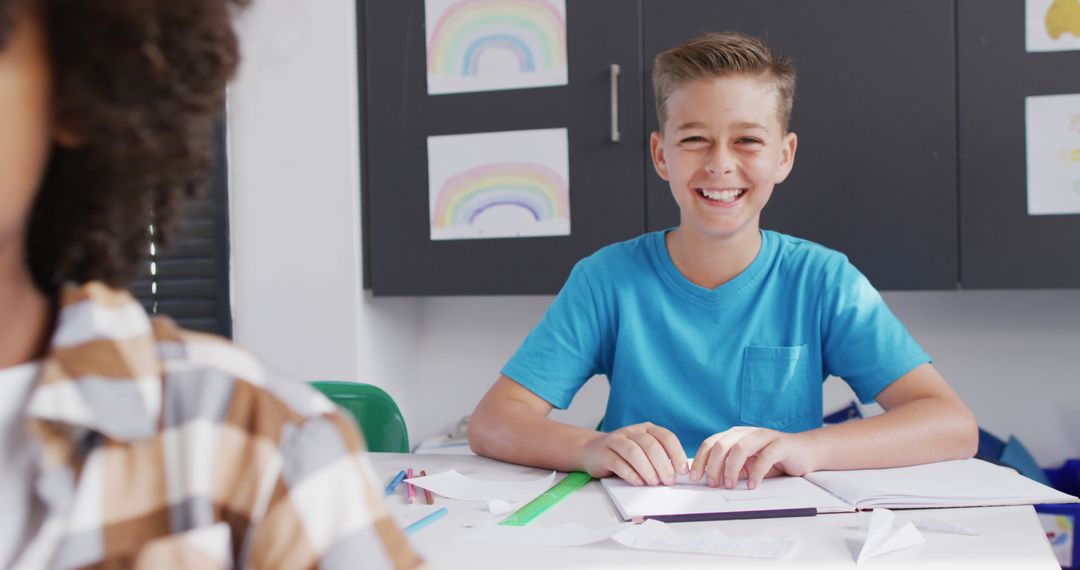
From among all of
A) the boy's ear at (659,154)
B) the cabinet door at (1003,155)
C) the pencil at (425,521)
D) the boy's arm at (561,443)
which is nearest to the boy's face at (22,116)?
the pencil at (425,521)

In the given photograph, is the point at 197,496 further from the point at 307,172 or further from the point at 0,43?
the point at 307,172

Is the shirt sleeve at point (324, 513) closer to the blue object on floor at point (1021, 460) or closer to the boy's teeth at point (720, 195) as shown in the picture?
the boy's teeth at point (720, 195)

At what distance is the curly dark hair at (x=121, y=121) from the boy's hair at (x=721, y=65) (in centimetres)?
113

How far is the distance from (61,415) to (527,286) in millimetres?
1906

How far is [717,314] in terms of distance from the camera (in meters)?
1.62

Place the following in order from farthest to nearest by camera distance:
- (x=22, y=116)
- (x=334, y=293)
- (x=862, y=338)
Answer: (x=334, y=293), (x=862, y=338), (x=22, y=116)

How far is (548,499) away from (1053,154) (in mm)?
1558

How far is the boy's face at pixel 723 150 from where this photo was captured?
161cm

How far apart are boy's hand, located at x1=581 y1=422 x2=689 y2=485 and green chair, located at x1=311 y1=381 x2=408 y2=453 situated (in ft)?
1.86

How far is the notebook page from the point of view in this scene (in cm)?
111

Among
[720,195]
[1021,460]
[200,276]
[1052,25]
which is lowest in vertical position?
[1021,460]

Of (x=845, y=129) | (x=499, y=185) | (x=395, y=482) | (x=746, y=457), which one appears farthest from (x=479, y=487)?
(x=845, y=129)

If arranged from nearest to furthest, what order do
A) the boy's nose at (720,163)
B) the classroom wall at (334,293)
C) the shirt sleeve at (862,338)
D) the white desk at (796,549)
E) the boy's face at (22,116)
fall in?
1. the boy's face at (22,116)
2. the white desk at (796,549)
3. the shirt sleeve at (862,338)
4. the boy's nose at (720,163)
5. the classroom wall at (334,293)

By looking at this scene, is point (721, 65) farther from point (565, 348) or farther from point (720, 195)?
point (565, 348)
